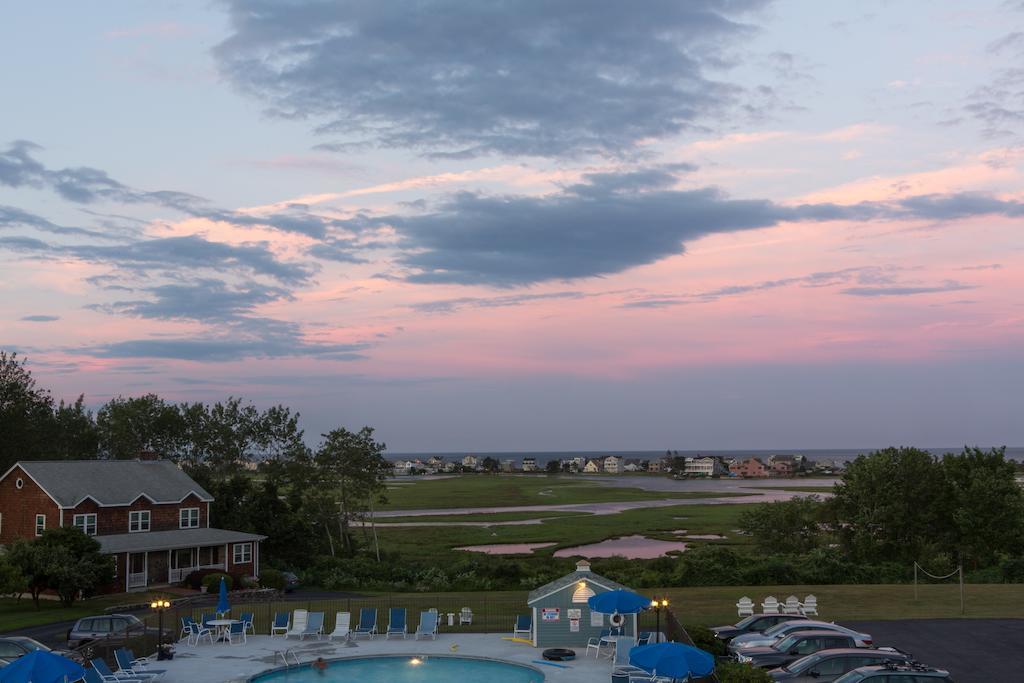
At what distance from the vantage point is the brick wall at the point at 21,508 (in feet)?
175

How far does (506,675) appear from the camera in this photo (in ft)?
100

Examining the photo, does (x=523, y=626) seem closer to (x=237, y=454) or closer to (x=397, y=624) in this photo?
(x=397, y=624)

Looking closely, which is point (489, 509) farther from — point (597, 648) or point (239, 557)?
point (597, 648)

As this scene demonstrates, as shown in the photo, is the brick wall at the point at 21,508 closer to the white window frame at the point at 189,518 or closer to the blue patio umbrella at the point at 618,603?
the white window frame at the point at 189,518

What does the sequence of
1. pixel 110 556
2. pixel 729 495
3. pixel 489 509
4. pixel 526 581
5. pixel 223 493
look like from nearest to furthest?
pixel 110 556 → pixel 526 581 → pixel 223 493 → pixel 489 509 → pixel 729 495

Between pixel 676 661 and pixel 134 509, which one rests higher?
pixel 134 509

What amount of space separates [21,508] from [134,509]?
6180 millimetres

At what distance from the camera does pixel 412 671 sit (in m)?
31.6

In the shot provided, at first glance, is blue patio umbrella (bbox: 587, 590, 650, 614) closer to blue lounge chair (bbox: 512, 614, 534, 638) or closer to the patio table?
blue lounge chair (bbox: 512, 614, 534, 638)

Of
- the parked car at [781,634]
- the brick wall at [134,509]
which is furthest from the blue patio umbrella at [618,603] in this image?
the brick wall at [134,509]

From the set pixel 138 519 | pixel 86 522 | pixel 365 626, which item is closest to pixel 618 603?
pixel 365 626

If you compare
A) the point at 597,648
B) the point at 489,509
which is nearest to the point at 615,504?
the point at 489,509

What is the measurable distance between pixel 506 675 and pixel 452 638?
643 cm

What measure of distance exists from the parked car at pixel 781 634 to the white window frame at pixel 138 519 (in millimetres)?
38693
